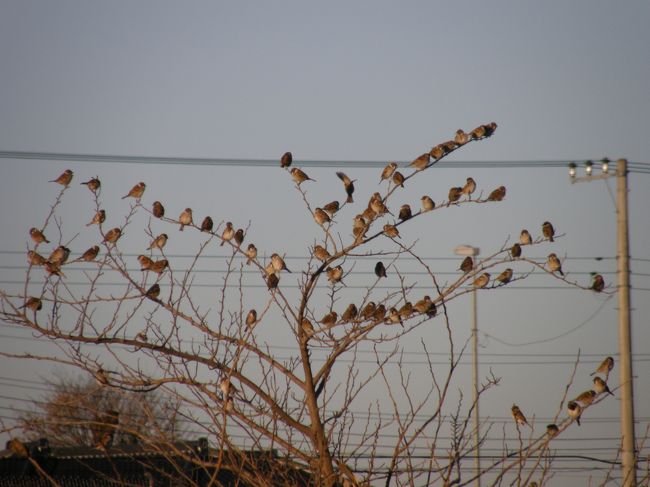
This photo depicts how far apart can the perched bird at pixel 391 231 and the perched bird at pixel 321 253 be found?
0.49m

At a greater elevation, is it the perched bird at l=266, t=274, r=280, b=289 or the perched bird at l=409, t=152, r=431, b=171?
the perched bird at l=409, t=152, r=431, b=171

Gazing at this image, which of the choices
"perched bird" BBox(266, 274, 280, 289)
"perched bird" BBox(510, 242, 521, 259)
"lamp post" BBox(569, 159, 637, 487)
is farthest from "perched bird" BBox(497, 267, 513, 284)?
"lamp post" BBox(569, 159, 637, 487)

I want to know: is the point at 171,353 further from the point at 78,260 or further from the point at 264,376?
the point at 78,260

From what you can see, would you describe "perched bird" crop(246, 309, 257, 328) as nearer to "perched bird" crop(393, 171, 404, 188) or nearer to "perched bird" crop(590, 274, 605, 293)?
"perched bird" crop(393, 171, 404, 188)

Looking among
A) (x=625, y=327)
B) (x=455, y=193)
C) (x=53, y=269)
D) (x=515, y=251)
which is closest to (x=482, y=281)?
(x=515, y=251)

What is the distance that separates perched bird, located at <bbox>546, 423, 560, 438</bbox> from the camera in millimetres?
5902

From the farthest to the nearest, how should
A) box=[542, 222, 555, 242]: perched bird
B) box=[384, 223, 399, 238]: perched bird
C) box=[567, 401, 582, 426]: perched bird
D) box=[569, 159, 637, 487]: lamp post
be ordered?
box=[569, 159, 637, 487]: lamp post < box=[542, 222, 555, 242]: perched bird < box=[384, 223, 399, 238]: perched bird < box=[567, 401, 582, 426]: perched bird

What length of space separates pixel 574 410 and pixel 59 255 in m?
4.14

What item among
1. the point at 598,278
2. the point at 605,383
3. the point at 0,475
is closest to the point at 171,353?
the point at 605,383

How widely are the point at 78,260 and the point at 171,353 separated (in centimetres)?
156

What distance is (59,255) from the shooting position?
25.5 feet

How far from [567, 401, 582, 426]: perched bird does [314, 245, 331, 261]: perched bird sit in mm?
1803

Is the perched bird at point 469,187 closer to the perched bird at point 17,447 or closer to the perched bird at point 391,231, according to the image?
the perched bird at point 391,231

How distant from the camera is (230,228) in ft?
24.7
